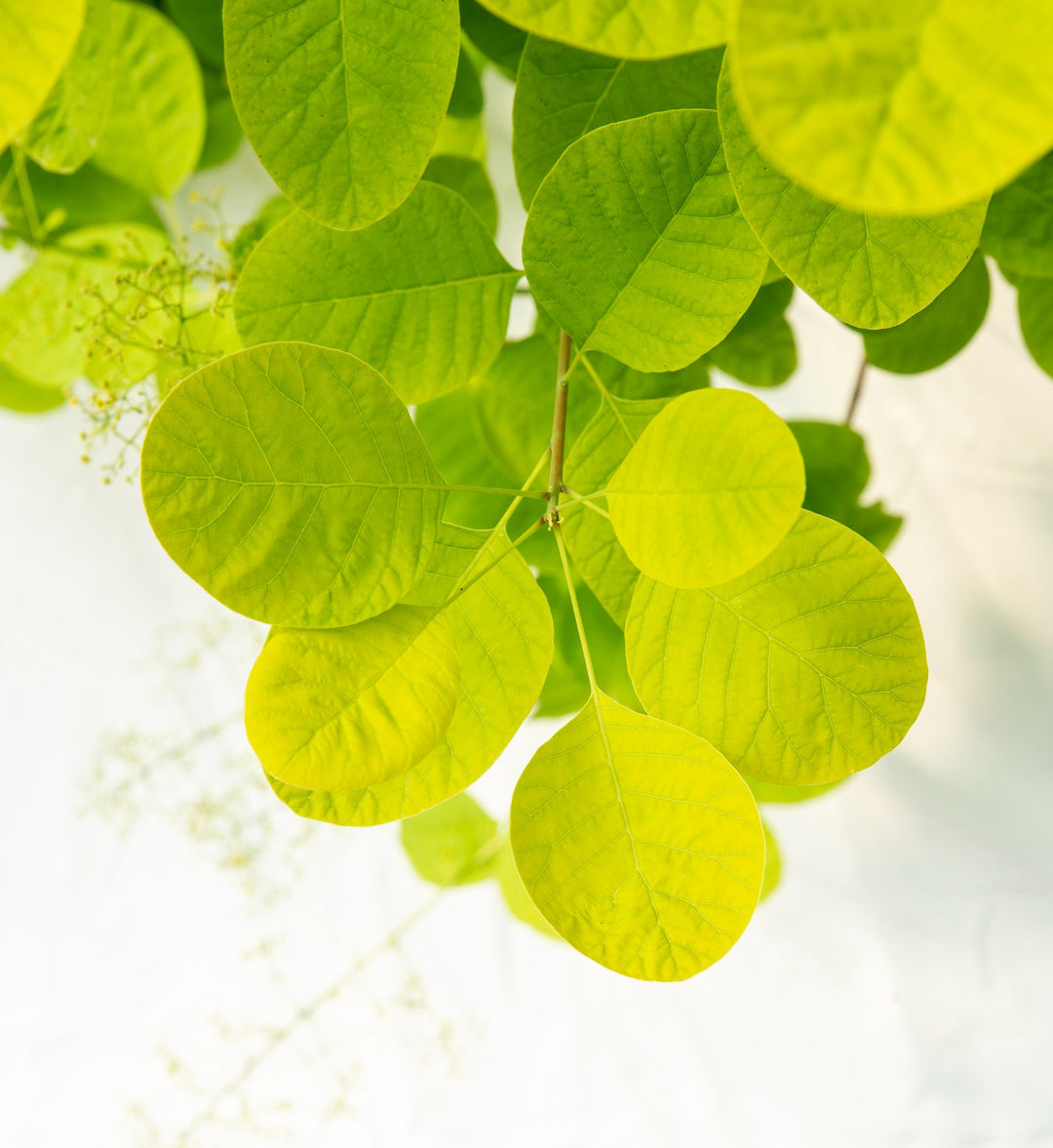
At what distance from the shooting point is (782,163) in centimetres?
13

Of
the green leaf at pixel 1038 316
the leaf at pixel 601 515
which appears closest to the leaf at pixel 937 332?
the green leaf at pixel 1038 316

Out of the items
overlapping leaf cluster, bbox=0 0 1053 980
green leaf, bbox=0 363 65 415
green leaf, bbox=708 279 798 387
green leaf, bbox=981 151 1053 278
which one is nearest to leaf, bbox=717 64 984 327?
overlapping leaf cluster, bbox=0 0 1053 980

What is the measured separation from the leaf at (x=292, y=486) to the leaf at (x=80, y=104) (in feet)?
0.85

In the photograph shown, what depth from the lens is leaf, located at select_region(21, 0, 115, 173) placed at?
404 mm

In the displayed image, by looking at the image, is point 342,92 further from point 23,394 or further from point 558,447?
point 23,394

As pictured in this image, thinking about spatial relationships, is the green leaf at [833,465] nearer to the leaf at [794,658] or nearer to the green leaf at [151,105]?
the leaf at [794,658]

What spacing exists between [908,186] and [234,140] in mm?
559

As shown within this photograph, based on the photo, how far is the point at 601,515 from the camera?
13.3 inches

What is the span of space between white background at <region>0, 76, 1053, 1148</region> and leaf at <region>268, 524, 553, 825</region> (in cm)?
47

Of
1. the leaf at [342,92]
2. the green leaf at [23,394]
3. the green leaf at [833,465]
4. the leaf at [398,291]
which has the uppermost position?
the leaf at [342,92]

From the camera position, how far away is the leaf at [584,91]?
29cm

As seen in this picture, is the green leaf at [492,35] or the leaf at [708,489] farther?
the green leaf at [492,35]

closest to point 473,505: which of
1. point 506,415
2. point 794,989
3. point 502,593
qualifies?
point 506,415

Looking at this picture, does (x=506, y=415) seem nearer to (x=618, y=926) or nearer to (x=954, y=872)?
(x=618, y=926)
